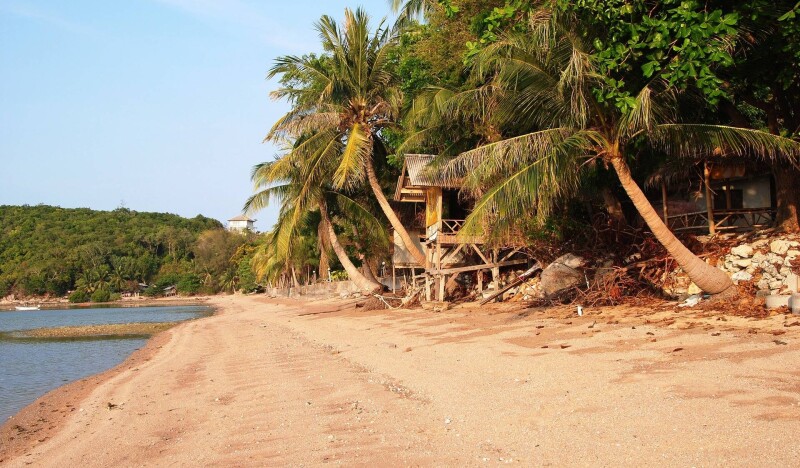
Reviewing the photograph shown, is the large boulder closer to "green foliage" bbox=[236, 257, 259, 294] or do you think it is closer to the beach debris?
the beach debris

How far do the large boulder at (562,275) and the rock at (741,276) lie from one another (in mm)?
3722

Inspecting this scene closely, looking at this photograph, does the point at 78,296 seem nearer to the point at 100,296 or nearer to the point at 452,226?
the point at 100,296

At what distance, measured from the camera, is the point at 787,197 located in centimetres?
1174

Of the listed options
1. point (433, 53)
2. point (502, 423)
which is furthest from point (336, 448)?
point (433, 53)

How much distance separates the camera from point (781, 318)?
29.5 ft

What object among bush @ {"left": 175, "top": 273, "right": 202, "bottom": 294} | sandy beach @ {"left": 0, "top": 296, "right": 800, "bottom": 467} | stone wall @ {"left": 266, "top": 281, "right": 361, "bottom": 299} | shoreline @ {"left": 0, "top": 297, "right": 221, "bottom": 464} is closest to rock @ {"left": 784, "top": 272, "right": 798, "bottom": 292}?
sandy beach @ {"left": 0, "top": 296, "right": 800, "bottom": 467}

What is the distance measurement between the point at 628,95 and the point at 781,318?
13.0 feet

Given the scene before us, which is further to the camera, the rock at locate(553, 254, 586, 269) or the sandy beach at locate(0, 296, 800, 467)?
the rock at locate(553, 254, 586, 269)

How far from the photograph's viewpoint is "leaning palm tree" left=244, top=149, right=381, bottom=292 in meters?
22.0

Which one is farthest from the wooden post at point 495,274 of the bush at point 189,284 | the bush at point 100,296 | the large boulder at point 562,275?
the bush at point 100,296

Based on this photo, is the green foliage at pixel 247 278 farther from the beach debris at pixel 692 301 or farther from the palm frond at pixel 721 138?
the palm frond at pixel 721 138

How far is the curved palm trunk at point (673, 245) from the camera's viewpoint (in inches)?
424

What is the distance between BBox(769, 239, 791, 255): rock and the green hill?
304ft

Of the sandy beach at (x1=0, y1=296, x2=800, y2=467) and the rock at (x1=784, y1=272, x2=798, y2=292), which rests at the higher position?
the rock at (x1=784, y1=272, x2=798, y2=292)
